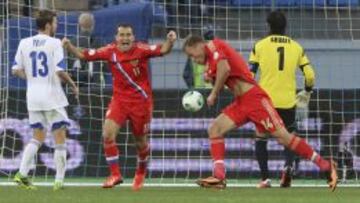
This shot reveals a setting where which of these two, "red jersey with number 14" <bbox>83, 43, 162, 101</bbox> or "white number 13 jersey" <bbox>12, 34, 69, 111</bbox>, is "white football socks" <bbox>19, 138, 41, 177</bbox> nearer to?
"white number 13 jersey" <bbox>12, 34, 69, 111</bbox>

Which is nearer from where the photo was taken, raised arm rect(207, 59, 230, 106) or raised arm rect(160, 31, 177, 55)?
raised arm rect(207, 59, 230, 106)

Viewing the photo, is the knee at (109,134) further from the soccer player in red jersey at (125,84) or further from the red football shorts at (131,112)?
the red football shorts at (131,112)

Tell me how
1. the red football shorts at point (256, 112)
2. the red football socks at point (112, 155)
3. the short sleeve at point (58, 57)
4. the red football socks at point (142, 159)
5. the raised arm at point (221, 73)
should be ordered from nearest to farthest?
the raised arm at point (221, 73) → the red football shorts at point (256, 112) → the short sleeve at point (58, 57) → the red football socks at point (112, 155) → the red football socks at point (142, 159)

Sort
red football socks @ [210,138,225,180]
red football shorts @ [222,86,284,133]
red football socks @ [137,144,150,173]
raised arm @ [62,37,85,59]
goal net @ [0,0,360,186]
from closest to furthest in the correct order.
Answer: red football shorts @ [222,86,284,133]
red football socks @ [210,138,225,180]
raised arm @ [62,37,85,59]
red football socks @ [137,144,150,173]
goal net @ [0,0,360,186]

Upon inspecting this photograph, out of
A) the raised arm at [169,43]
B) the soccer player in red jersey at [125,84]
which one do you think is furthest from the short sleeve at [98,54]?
the raised arm at [169,43]

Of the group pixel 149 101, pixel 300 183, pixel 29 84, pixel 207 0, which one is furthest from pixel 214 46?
pixel 207 0

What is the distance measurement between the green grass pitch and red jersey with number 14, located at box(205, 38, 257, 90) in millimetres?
1310

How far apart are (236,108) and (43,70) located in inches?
96.9

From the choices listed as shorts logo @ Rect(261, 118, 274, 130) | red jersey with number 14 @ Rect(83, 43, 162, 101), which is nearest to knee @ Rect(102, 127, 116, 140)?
red jersey with number 14 @ Rect(83, 43, 162, 101)

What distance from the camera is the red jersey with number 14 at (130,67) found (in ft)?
42.1

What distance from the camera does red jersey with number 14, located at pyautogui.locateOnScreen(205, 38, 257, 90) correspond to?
460 inches

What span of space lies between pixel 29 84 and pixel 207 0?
6055 mm

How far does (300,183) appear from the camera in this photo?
1527 centimetres

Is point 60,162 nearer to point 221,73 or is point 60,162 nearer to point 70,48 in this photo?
point 70,48
